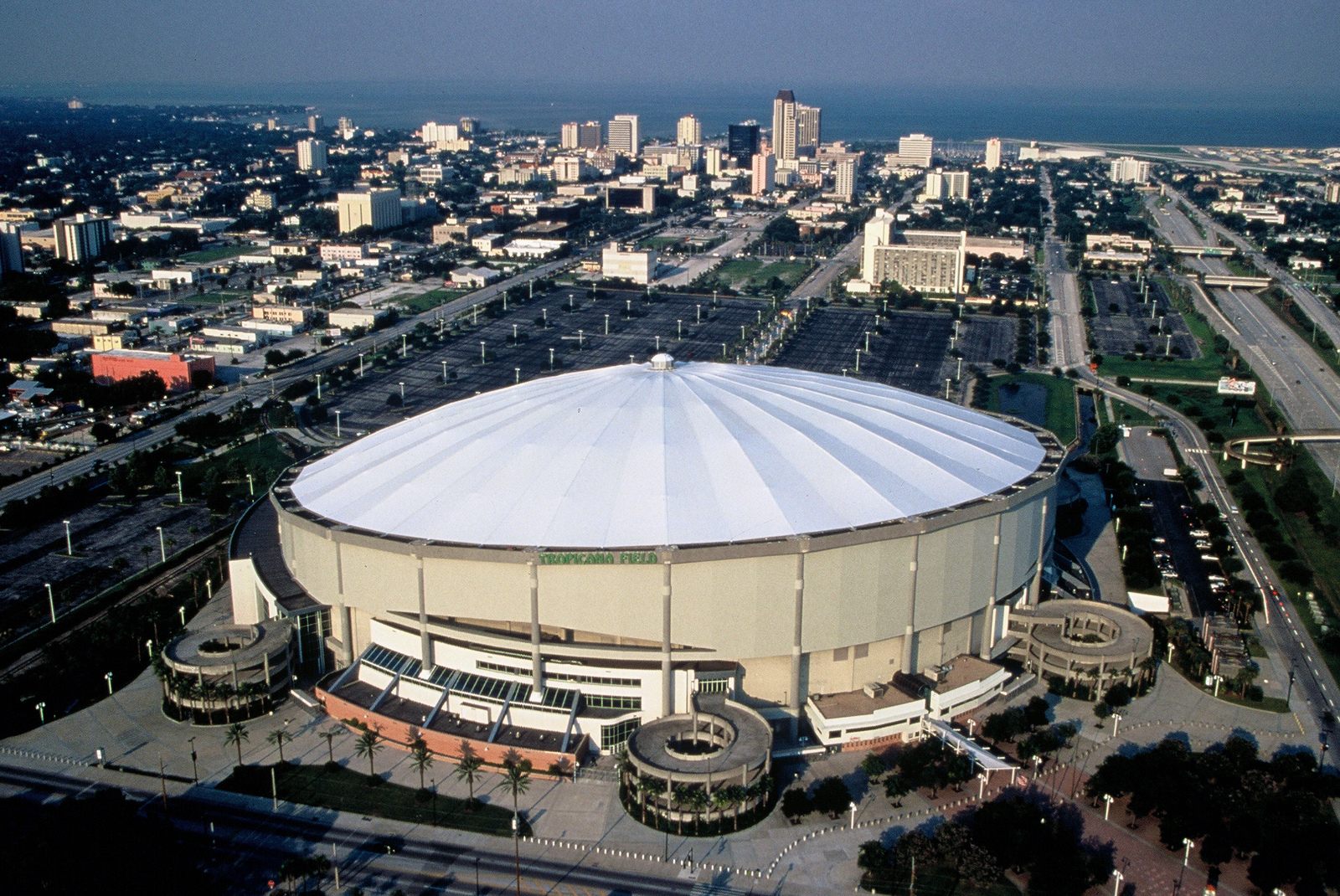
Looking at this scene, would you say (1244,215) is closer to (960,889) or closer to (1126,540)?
(1126,540)

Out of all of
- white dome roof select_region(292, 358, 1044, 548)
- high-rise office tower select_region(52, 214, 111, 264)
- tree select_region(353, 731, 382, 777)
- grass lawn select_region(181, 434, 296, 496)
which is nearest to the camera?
tree select_region(353, 731, 382, 777)

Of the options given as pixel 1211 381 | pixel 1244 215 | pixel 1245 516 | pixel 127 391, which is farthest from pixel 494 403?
pixel 1244 215

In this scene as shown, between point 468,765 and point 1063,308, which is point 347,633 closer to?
point 468,765

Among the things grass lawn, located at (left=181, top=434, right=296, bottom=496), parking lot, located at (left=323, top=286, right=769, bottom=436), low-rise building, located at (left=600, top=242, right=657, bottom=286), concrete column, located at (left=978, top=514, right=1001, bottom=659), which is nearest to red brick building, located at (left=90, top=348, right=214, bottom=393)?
parking lot, located at (left=323, top=286, right=769, bottom=436)

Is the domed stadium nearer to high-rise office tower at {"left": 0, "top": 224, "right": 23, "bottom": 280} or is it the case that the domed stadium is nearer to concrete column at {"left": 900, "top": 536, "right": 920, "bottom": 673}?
concrete column at {"left": 900, "top": 536, "right": 920, "bottom": 673}

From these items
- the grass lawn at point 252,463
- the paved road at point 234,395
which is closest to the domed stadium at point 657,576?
the grass lawn at point 252,463

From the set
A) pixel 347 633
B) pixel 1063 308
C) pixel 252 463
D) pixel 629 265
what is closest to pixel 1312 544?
pixel 347 633

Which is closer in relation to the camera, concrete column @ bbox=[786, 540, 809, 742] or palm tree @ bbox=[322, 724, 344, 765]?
concrete column @ bbox=[786, 540, 809, 742]

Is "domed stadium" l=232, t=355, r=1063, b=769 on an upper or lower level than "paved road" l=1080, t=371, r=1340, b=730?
upper

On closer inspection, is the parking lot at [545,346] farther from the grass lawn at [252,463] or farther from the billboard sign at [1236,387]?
the billboard sign at [1236,387]
